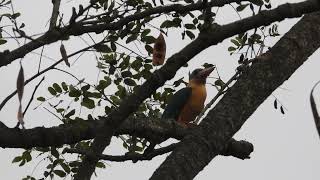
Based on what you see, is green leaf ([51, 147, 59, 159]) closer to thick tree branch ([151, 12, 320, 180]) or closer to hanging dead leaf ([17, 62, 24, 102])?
thick tree branch ([151, 12, 320, 180])

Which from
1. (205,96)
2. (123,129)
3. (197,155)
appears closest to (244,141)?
(123,129)

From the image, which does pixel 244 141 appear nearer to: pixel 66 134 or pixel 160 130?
pixel 160 130

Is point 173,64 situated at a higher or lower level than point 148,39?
lower

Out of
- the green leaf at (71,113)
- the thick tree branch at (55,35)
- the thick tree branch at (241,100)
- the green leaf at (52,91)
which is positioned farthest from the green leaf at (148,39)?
the thick tree branch at (241,100)

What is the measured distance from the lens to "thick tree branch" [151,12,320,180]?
2.52m

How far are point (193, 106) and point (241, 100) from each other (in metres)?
3.94

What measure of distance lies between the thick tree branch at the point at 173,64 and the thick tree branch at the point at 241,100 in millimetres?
490

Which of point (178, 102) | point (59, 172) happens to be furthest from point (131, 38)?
point (178, 102)

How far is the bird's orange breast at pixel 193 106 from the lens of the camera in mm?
6824

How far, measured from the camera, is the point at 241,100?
291 cm

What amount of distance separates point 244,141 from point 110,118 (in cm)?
171

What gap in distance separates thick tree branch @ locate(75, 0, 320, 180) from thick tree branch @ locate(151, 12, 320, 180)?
49 centimetres

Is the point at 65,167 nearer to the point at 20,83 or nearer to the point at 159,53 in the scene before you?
the point at 159,53

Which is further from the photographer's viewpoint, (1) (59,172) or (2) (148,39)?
(1) (59,172)
